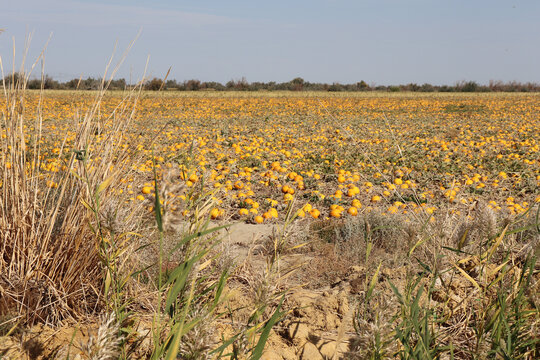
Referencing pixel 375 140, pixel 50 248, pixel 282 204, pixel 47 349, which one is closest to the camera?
pixel 47 349

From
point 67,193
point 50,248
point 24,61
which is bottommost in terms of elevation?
point 50,248

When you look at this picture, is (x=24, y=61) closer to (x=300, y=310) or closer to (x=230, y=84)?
(x=300, y=310)

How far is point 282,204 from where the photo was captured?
5488 millimetres

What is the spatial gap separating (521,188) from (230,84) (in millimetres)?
34357

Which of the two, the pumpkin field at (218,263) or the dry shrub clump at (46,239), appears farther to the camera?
the dry shrub clump at (46,239)

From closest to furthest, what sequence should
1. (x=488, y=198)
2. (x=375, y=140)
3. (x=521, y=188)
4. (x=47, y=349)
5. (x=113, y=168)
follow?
(x=47, y=349), (x=113, y=168), (x=488, y=198), (x=521, y=188), (x=375, y=140)

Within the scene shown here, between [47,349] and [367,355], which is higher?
[367,355]

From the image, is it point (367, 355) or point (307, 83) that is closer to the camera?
point (367, 355)

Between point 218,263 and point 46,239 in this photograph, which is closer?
point 46,239

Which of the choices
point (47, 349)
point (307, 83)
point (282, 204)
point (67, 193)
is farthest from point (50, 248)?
point (307, 83)

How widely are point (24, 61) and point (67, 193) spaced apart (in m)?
0.80

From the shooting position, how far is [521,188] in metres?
6.30

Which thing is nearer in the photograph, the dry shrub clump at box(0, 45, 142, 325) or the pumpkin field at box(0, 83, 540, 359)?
the pumpkin field at box(0, 83, 540, 359)

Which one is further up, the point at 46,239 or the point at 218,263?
the point at 46,239
